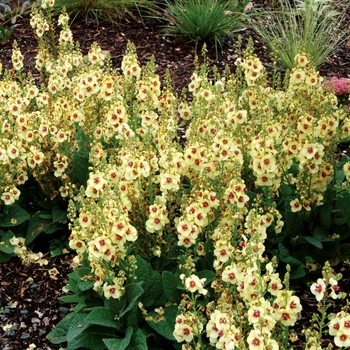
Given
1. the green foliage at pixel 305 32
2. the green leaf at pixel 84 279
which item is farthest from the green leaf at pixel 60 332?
the green foliage at pixel 305 32

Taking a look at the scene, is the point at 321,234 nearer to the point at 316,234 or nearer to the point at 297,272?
the point at 316,234

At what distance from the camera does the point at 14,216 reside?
13.1ft

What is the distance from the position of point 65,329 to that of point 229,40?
3.90m

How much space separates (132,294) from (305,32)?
11.7 feet

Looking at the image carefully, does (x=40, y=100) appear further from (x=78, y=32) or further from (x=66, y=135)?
(x=78, y=32)

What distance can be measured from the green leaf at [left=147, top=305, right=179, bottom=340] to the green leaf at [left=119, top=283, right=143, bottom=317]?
0.13m

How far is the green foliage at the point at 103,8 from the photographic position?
22.0ft

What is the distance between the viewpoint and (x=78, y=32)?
6668mm

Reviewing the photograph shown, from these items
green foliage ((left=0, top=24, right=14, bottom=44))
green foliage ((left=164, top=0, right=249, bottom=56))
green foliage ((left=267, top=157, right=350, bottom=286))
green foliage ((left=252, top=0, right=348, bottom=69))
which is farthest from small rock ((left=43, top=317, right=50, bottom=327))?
green foliage ((left=0, top=24, right=14, bottom=44))

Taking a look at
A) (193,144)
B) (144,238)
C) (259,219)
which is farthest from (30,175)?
(259,219)

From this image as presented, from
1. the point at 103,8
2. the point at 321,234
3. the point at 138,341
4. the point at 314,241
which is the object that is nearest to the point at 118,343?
the point at 138,341

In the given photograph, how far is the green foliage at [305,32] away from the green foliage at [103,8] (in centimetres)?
116

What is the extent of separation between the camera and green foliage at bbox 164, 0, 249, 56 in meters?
6.16

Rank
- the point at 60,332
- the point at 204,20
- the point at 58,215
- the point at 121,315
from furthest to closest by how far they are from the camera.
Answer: the point at 204,20 < the point at 58,215 < the point at 60,332 < the point at 121,315
